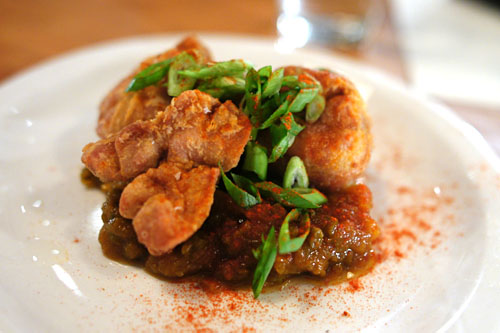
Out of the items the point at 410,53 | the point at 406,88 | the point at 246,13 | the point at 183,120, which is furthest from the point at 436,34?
the point at 183,120

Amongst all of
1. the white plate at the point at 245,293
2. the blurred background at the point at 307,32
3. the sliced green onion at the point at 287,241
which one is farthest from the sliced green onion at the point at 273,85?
the blurred background at the point at 307,32

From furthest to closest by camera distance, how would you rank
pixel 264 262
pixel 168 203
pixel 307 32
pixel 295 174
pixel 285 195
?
1. pixel 307 32
2. pixel 295 174
3. pixel 285 195
4. pixel 264 262
5. pixel 168 203

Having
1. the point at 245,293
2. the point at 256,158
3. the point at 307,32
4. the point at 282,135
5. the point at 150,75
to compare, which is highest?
the point at 150,75

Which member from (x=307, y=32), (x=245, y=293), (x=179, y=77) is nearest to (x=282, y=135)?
(x=179, y=77)

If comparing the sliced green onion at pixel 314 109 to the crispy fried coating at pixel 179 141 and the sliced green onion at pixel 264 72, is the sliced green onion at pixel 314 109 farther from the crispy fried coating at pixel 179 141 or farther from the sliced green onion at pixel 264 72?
the crispy fried coating at pixel 179 141

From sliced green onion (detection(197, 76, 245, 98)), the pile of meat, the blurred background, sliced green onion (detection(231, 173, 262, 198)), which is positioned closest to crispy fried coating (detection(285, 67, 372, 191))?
the pile of meat

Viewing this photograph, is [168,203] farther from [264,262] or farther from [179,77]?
[179,77]

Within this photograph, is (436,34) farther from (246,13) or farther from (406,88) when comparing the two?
(406,88)
